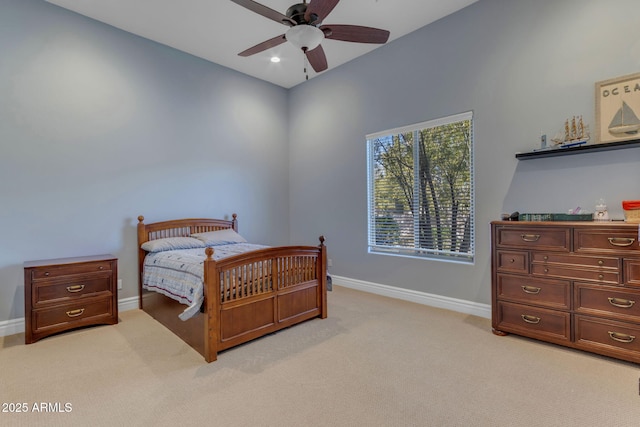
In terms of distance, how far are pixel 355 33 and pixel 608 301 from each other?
2888 mm

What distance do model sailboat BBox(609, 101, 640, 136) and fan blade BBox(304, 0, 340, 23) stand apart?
95.0 inches

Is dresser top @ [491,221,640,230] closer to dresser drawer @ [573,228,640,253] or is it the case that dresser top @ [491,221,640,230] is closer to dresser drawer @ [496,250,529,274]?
dresser drawer @ [573,228,640,253]

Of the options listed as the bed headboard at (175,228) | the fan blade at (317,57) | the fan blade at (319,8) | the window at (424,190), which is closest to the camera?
the fan blade at (319,8)

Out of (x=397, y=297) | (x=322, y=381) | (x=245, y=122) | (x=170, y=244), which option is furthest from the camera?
(x=245, y=122)

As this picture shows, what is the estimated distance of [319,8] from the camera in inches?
88.0

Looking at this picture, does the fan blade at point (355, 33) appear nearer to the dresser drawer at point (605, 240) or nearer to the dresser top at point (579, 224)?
the dresser top at point (579, 224)

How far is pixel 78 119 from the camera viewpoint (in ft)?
10.9

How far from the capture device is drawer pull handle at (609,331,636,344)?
220cm

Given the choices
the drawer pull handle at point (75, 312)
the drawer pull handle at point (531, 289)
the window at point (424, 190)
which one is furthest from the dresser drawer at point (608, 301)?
the drawer pull handle at point (75, 312)

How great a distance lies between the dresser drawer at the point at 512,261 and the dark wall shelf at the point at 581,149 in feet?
2.98

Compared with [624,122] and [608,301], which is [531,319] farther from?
[624,122]

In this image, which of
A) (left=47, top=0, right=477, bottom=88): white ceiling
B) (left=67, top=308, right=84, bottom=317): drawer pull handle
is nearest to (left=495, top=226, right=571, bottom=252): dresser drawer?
(left=47, top=0, right=477, bottom=88): white ceiling

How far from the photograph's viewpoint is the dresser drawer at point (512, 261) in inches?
104

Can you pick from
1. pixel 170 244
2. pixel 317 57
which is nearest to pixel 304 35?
pixel 317 57
